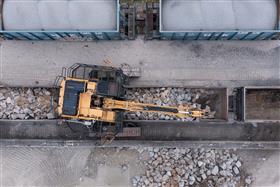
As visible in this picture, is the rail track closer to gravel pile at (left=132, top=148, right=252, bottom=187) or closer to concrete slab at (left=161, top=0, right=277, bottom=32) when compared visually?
gravel pile at (left=132, top=148, right=252, bottom=187)

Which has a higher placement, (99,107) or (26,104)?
(26,104)

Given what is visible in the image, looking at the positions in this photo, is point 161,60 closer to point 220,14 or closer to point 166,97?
point 166,97

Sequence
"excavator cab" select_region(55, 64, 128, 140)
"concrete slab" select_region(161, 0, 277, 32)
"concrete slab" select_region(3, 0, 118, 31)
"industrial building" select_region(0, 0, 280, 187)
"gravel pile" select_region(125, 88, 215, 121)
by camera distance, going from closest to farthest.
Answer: "excavator cab" select_region(55, 64, 128, 140)
"concrete slab" select_region(161, 0, 277, 32)
"concrete slab" select_region(3, 0, 118, 31)
"industrial building" select_region(0, 0, 280, 187)
"gravel pile" select_region(125, 88, 215, 121)

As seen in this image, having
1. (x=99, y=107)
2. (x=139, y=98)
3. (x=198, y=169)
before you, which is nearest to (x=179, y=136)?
(x=198, y=169)

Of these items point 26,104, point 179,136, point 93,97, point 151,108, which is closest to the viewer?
point 93,97

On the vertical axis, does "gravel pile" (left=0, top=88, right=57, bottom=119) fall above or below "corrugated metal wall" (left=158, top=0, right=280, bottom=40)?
below

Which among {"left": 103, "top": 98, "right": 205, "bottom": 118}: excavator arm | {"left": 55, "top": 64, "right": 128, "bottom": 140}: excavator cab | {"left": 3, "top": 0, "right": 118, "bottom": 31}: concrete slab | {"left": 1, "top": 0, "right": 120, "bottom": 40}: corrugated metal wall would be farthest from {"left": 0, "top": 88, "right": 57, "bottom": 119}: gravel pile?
{"left": 103, "top": 98, "right": 205, "bottom": 118}: excavator arm

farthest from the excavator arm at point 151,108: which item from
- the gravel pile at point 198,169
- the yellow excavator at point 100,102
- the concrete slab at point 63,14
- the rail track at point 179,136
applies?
the concrete slab at point 63,14
